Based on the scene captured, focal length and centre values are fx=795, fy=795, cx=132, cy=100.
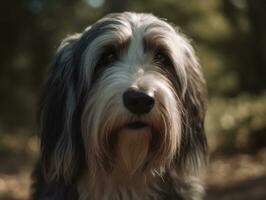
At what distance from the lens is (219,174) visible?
375 inches

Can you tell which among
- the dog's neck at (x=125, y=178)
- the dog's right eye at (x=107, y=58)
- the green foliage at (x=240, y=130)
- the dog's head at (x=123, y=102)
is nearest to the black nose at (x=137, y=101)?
the dog's head at (x=123, y=102)

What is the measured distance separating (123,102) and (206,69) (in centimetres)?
1265

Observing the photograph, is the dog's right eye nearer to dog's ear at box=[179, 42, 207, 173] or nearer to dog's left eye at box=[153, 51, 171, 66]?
dog's left eye at box=[153, 51, 171, 66]

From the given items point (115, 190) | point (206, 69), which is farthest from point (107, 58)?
point (206, 69)

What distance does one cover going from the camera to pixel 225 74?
18984 millimetres

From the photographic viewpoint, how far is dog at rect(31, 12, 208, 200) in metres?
4.41

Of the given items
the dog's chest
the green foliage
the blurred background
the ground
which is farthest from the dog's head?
the green foliage

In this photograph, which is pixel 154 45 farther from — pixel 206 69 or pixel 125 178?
pixel 206 69

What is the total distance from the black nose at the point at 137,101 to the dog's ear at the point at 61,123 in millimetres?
491

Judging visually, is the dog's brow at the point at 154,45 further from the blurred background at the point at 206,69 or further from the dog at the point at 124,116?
the blurred background at the point at 206,69

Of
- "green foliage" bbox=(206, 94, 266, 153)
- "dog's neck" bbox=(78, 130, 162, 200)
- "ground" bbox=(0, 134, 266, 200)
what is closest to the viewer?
"dog's neck" bbox=(78, 130, 162, 200)

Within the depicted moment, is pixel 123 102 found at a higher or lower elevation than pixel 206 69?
lower

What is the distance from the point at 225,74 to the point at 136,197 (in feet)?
46.6

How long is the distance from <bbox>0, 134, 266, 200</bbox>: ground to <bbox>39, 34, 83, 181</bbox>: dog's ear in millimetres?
3232
